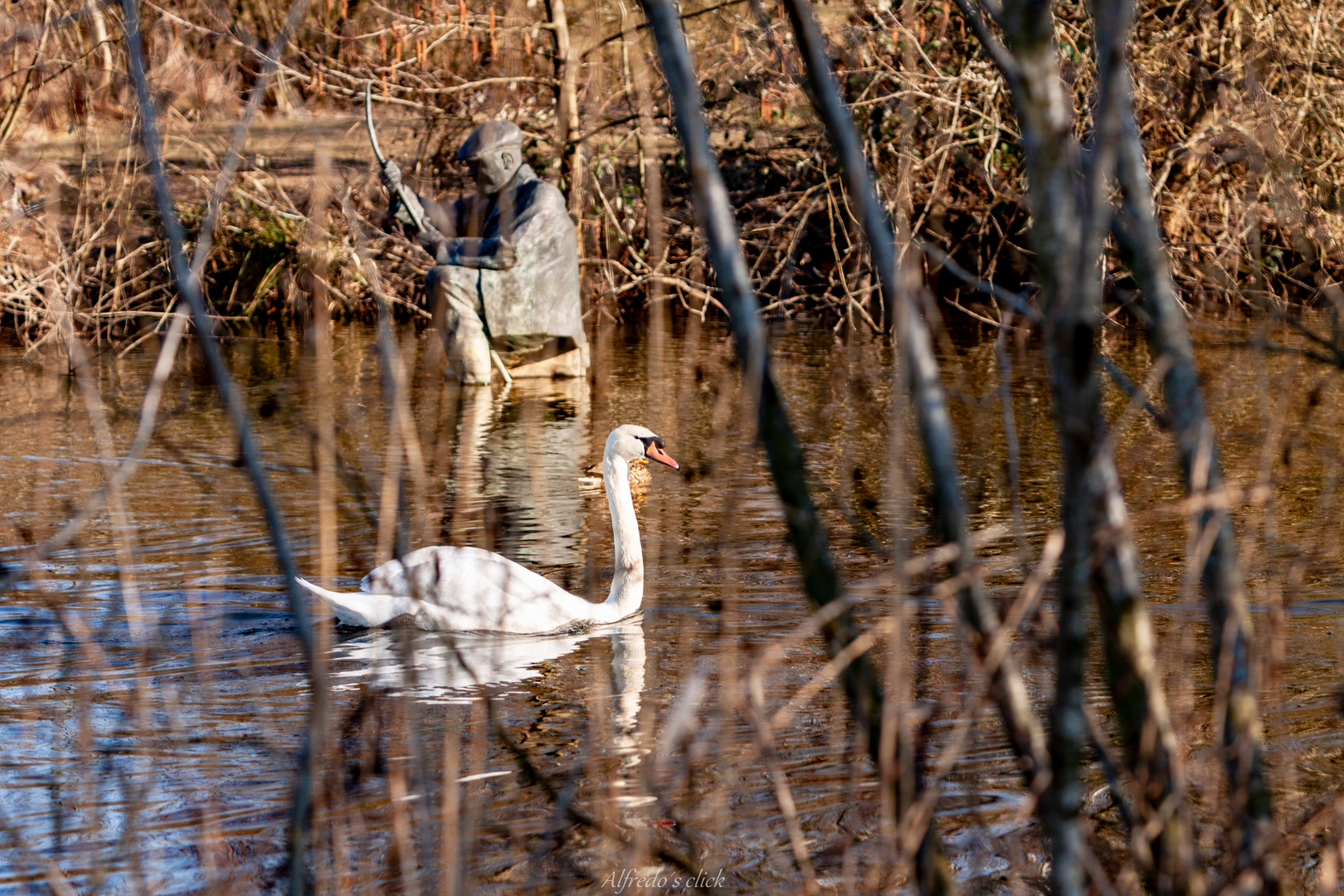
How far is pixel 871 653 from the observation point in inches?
217

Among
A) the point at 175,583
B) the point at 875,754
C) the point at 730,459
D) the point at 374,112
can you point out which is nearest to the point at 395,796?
the point at 875,754

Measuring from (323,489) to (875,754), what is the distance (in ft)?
3.05

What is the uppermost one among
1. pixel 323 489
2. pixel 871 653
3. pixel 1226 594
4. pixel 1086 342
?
pixel 1086 342

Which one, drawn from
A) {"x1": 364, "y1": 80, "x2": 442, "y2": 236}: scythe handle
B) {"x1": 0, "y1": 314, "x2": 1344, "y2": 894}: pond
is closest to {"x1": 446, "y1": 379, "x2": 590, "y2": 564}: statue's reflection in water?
{"x1": 0, "y1": 314, "x2": 1344, "y2": 894}: pond

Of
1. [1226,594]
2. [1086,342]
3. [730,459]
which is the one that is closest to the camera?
[1086,342]

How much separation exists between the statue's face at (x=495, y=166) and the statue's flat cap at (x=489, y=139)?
0.03 metres

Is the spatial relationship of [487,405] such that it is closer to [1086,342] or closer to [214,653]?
[214,653]

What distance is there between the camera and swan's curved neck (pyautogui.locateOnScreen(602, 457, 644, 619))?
20.2 ft

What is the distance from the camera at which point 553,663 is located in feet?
19.0

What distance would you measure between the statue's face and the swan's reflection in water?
19.5ft

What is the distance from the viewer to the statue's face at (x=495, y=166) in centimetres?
1141

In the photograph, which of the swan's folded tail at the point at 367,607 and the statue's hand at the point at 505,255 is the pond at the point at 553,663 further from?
the statue's hand at the point at 505,255

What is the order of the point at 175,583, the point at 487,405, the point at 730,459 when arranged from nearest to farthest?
the point at 175,583, the point at 730,459, the point at 487,405

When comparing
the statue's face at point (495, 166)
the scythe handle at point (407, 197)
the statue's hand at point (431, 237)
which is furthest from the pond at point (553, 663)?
the statue's face at point (495, 166)
